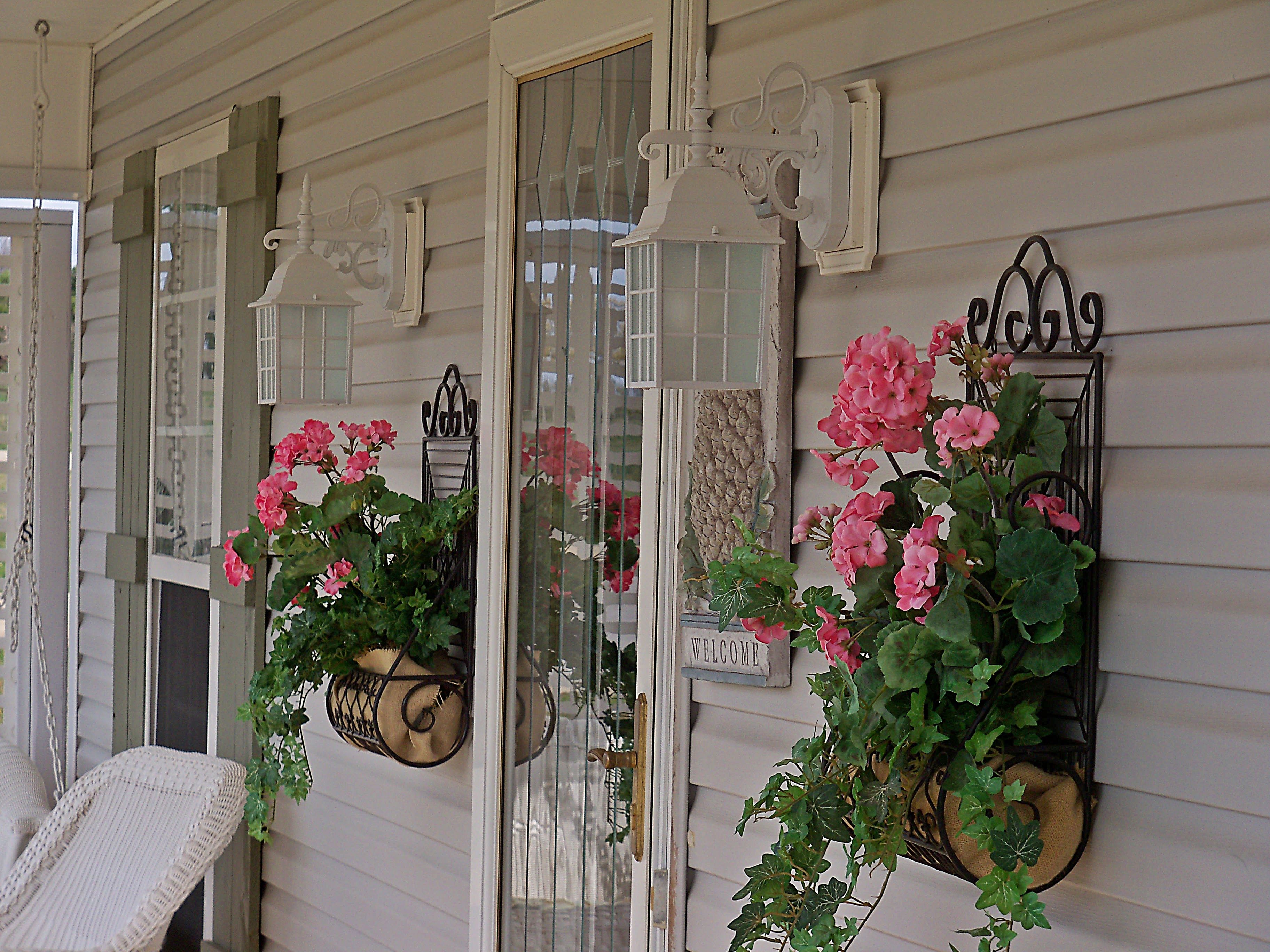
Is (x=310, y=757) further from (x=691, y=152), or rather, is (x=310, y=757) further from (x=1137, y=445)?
(x=1137, y=445)

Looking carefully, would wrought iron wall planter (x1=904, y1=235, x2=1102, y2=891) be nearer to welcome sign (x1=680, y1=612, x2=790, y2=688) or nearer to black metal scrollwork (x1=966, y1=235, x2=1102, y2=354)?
black metal scrollwork (x1=966, y1=235, x2=1102, y2=354)

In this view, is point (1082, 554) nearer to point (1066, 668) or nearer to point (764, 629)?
point (1066, 668)

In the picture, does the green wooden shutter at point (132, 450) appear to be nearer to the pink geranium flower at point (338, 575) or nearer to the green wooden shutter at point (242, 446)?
the green wooden shutter at point (242, 446)

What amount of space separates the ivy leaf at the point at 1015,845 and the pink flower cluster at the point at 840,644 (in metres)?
0.25

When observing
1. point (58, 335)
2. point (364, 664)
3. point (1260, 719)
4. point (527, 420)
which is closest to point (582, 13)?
point (527, 420)

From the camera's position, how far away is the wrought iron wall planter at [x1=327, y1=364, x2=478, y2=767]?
8.44 feet

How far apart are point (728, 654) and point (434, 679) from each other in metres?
0.82

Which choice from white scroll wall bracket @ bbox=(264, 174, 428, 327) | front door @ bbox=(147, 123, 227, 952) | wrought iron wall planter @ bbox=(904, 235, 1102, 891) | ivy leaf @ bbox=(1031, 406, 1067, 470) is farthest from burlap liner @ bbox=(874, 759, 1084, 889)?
front door @ bbox=(147, 123, 227, 952)

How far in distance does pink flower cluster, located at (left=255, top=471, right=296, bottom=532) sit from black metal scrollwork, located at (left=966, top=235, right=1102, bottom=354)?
56.4 inches

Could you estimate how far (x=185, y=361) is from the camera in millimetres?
3906

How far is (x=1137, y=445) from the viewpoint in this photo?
57.8 inches

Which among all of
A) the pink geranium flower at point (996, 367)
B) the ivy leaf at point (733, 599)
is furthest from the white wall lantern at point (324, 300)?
the pink geranium flower at point (996, 367)

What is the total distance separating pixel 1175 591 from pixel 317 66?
2.54 metres

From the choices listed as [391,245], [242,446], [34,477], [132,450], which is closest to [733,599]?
[391,245]
